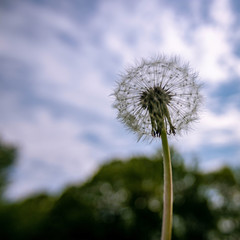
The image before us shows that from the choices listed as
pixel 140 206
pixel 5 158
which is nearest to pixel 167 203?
pixel 140 206

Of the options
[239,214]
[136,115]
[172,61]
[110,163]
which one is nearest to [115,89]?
[136,115]

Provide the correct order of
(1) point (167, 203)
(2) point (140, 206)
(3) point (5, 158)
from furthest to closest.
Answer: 1. (3) point (5, 158)
2. (2) point (140, 206)
3. (1) point (167, 203)

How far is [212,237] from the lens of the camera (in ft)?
97.3

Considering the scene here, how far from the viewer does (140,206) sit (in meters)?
30.8

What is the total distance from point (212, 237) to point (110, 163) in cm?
1324

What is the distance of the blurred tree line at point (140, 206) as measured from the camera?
30047mm

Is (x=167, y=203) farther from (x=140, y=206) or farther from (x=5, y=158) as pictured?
(x=5, y=158)

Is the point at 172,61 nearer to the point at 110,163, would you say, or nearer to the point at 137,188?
the point at 137,188

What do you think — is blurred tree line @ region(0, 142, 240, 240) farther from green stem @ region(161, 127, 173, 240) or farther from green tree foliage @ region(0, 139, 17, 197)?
green stem @ region(161, 127, 173, 240)

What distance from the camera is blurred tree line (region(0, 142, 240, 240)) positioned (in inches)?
1183

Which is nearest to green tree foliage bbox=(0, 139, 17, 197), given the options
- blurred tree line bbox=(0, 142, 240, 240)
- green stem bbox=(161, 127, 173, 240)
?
blurred tree line bbox=(0, 142, 240, 240)

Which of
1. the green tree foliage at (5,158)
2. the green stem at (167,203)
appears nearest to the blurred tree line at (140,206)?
the green tree foliage at (5,158)

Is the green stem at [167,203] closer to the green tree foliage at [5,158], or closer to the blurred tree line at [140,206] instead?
the blurred tree line at [140,206]

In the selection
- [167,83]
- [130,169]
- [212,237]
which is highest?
[130,169]
